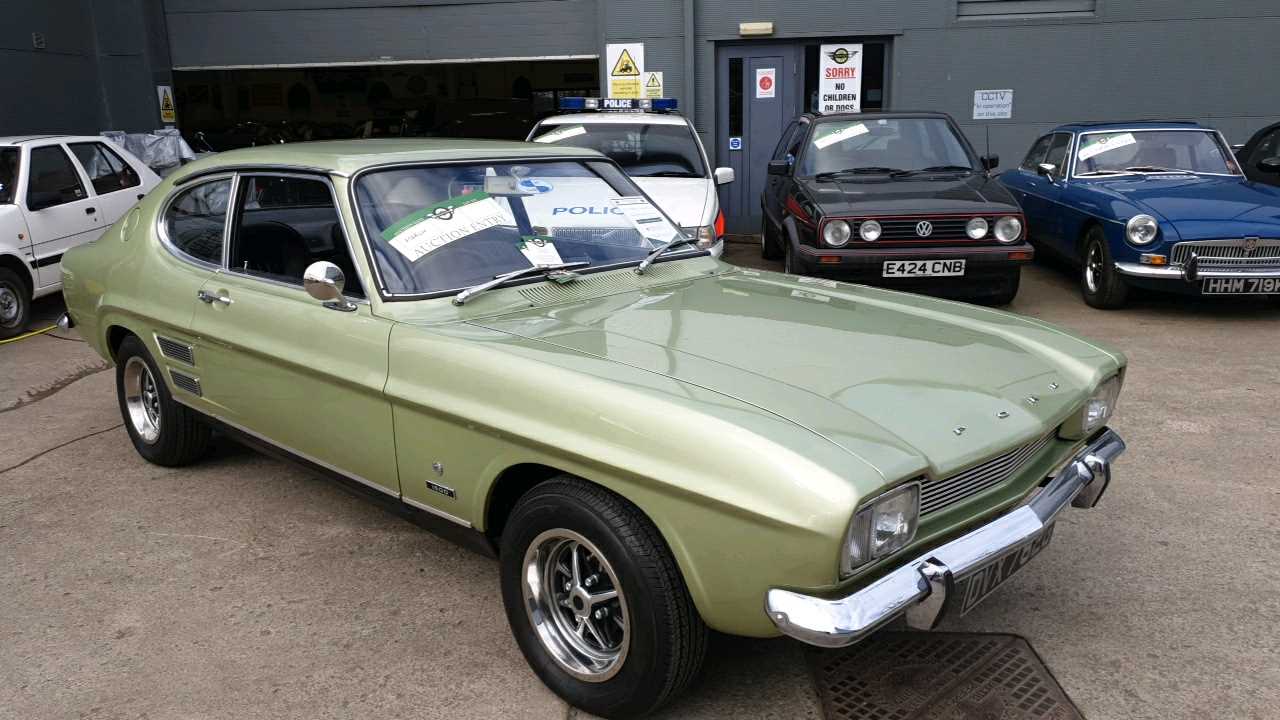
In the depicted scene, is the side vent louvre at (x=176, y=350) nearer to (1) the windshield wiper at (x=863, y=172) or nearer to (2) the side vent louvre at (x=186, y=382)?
(2) the side vent louvre at (x=186, y=382)

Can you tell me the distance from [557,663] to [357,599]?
3.33 ft

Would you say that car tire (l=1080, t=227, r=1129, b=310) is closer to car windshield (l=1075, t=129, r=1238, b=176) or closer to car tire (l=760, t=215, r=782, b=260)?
car windshield (l=1075, t=129, r=1238, b=176)

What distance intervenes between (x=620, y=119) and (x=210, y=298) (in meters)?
5.74

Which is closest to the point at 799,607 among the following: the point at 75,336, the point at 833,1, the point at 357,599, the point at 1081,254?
the point at 357,599

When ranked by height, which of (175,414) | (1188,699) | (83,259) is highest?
(83,259)

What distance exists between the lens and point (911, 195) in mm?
7410

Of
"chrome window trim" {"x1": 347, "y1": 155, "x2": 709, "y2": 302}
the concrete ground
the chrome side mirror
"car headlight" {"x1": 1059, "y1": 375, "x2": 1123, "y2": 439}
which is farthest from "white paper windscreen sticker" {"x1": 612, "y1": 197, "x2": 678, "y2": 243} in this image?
"car headlight" {"x1": 1059, "y1": 375, "x2": 1123, "y2": 439}

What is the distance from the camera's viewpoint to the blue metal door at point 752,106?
11.5 meters

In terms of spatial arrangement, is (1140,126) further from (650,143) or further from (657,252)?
(657,252)

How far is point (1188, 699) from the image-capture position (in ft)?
9.03

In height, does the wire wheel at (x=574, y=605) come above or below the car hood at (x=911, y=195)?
below

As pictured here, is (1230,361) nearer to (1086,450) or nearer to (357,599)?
(1086,450)

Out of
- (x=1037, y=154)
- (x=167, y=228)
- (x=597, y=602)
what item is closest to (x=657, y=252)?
(x=597, y=602)

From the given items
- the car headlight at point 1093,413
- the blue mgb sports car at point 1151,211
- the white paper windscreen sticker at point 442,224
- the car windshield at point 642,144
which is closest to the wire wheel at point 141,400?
the white paper windscreen sticker at point 442,224
